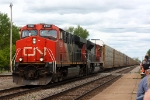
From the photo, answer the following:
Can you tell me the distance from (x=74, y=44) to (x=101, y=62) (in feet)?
43.6

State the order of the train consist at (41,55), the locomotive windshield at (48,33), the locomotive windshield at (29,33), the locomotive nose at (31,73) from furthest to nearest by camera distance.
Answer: the locomotive windshield at (29,33)
the locomotive windshield at (48,33)
the train consist at (41,55)
the locomotive nose at (31,73)

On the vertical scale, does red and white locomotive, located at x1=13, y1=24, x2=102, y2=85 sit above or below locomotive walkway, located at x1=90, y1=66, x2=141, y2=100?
above

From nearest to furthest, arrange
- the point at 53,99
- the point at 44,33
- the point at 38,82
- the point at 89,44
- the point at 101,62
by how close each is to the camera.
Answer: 1. the point at 53,99
2. the point at 38,82
3. the point at 44,33
4. the point at 89,44
5. the point at 101,62

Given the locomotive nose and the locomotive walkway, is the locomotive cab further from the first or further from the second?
the locomotive walkway

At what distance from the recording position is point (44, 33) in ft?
57.2

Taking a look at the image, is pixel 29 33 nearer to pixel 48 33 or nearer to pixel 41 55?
pixel 48 33

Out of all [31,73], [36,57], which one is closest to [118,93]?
[31,73]

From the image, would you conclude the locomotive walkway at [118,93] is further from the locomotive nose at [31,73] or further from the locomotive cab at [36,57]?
the locomotive nose at [31,73]

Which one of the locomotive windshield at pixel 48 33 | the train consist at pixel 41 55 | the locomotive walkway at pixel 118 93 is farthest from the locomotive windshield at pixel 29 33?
the locomotive walkway at pixel 118 93

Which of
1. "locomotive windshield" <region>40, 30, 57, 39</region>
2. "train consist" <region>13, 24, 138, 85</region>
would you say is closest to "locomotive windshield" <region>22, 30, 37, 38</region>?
"train consist" <region>13, 24, 138, 85</region>

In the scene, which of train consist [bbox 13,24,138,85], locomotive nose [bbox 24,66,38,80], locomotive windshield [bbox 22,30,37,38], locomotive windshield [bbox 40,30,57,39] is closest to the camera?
locomotive nose [bbox 24,66,38,80]

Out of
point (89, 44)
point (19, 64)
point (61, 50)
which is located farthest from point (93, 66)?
point (19, 64)

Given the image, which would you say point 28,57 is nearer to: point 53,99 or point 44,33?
point 44,33

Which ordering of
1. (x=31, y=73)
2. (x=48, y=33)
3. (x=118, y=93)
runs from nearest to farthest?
(x=118, y=93) < (x=31, y=73) < (x=48, y=33)
